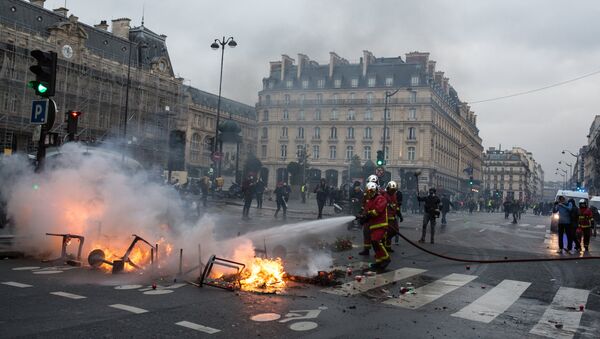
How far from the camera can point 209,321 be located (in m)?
5.45

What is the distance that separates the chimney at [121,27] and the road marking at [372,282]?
49.9m

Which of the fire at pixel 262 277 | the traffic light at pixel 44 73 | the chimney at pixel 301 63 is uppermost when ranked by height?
the chimney at pixel 301 63

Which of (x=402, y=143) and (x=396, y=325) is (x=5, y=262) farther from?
(x=402, y=143)

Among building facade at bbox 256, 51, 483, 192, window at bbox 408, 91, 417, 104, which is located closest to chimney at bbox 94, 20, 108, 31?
building facade at bbox 256, 51, 483, 192

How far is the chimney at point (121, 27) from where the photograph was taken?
52625 mm

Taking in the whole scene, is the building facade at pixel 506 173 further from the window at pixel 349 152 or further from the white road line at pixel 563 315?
the white road line at pixel 563 315

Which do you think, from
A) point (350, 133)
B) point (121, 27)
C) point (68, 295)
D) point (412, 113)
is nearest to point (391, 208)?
point (68, 295)

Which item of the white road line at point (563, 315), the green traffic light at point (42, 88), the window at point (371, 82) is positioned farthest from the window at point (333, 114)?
the white road line at point (563, 315)

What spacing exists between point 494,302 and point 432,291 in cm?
94

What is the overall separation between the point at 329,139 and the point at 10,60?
1617 inches

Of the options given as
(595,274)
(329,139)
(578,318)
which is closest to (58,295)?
(578,318)

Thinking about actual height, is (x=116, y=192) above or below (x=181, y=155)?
below

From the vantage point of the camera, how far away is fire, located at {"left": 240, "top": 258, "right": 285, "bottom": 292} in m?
7.25

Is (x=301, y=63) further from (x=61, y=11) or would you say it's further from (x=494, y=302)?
(x=494, y=302)
